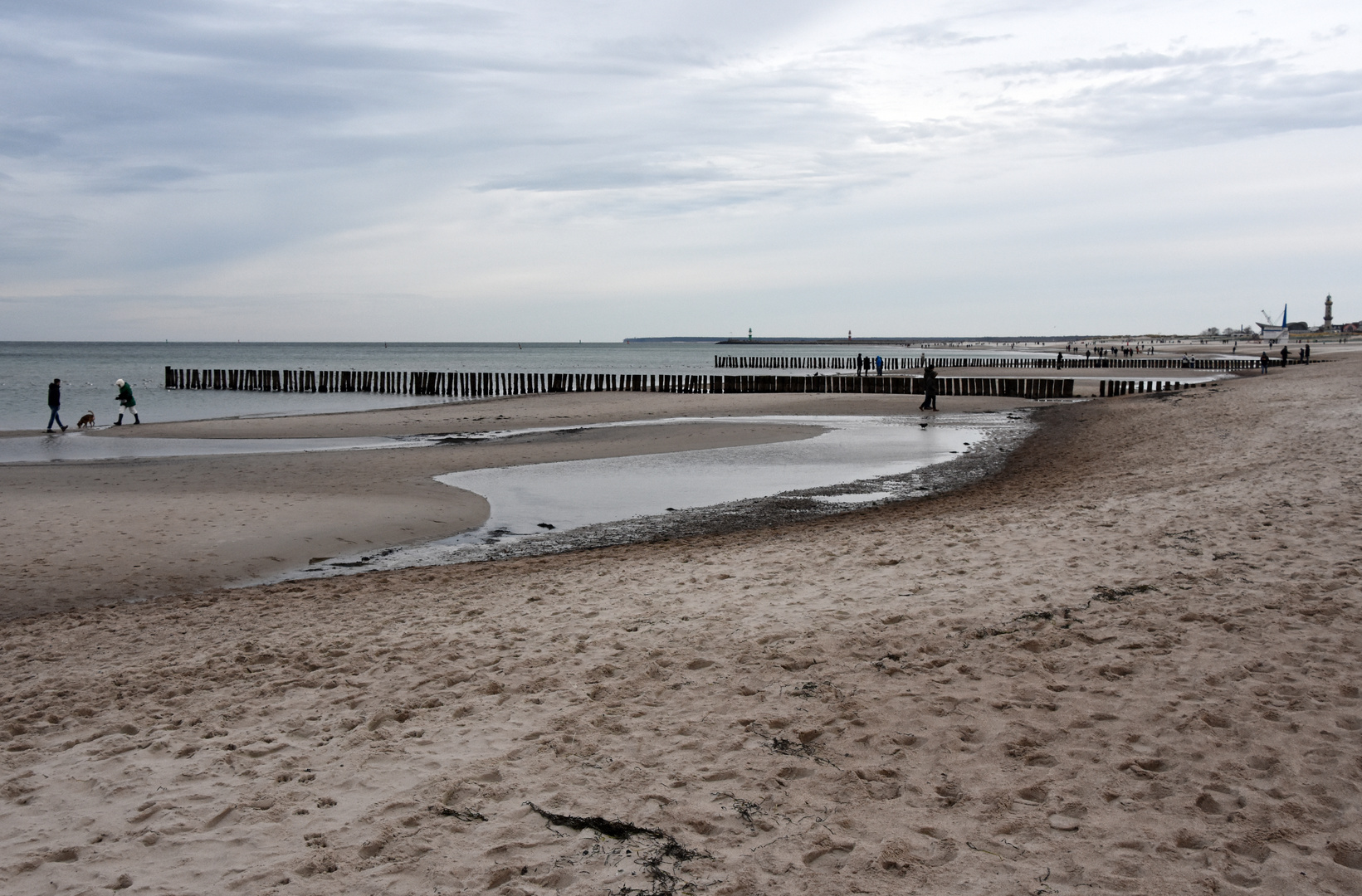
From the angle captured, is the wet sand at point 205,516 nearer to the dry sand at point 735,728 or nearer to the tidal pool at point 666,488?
the tidal pool at point 666,488

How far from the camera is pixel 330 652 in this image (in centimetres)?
686

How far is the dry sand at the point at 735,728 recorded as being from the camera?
3.87 metres

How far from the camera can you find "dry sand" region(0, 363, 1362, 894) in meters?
3.87

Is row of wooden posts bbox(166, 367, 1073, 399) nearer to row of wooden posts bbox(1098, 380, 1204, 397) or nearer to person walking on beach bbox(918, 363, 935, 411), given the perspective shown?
row of wooden posts bbox(1098, 380, 1204, 397)

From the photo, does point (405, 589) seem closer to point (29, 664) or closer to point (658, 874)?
point (29, 664)

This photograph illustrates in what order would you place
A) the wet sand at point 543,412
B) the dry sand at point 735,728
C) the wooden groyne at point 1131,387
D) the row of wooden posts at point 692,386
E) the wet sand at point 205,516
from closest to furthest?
1. the dry sand at point 735,728
2. the wet sand at point 205,516
3. the wet sand at point 543,412
4. the wooden groyne at point 1131,387
5. the row of wooden posts at point 692,386

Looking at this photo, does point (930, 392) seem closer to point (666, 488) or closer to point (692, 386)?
point (692, 386)

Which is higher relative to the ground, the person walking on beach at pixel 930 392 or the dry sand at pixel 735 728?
the person walking on beach at pixel 930 392

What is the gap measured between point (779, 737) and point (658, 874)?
1387 millimetres

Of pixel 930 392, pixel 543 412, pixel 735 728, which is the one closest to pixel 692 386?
pixel 543 412

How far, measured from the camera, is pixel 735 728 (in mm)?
5148

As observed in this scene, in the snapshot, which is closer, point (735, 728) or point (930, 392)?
point (735, 728)

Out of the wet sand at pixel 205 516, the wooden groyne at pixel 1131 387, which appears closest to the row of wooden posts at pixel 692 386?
the wooden groyne at pixel 1131 387

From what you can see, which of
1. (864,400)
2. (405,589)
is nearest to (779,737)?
(405,589)
